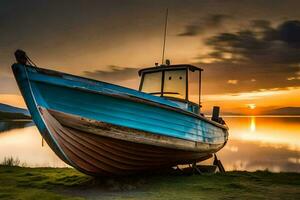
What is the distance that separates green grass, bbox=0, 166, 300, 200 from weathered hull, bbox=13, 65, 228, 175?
19.9 inches

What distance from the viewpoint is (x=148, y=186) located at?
8445 millimetres

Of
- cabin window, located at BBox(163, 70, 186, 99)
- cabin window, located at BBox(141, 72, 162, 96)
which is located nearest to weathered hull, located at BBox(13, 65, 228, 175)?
cabin window, located at BBox(163, 70, 186, 99)

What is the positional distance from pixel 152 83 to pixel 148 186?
3.87 metres

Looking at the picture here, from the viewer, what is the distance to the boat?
7.16 meters

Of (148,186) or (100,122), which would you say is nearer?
(100,122)

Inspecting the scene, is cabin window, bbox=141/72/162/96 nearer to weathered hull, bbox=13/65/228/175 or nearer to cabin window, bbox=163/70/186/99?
cabin window, bbox=163/70/186/99

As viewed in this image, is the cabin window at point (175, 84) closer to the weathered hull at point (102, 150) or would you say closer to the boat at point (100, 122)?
the boat at point (100, 122)

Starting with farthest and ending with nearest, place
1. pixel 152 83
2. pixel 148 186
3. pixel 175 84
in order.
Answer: pixel 152 83 < pixel 175 84 < pixel 148 186

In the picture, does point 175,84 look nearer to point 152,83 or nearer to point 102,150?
point 152,83

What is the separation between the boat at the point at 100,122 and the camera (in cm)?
716

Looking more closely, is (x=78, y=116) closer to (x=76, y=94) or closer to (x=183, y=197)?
(x=76, y=94)

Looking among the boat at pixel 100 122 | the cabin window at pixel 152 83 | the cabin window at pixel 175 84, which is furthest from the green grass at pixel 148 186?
the cabin window at pixel 152 83

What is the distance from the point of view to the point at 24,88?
7297 mm

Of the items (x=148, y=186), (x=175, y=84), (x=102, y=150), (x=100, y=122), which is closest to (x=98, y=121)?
(x=100, y=122)
